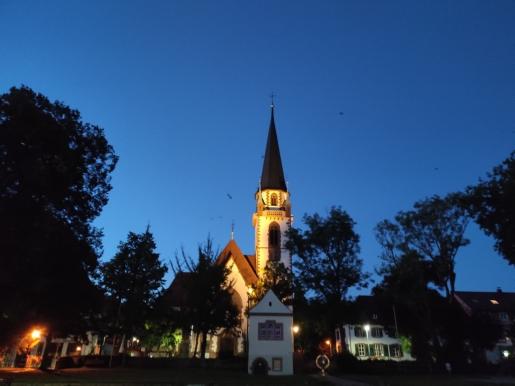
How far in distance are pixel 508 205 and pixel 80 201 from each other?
3050 cm

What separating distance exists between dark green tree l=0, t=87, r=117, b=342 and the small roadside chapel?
13.5 m

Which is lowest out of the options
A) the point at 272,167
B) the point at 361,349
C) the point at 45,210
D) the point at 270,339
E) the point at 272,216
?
the point at 270,339

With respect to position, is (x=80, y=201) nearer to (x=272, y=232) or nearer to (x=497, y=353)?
(x=272, y=232)

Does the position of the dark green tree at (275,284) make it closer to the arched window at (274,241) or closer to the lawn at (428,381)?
the arched window at (274,241)

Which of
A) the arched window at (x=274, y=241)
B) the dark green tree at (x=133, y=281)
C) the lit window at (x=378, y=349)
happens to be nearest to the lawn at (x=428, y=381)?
the dark green tree at (x=133, y=281)

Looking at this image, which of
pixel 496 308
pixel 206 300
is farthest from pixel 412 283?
pixel 496 308

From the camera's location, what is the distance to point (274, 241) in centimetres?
5738

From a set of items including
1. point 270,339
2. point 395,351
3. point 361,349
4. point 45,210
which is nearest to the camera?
point 45,210

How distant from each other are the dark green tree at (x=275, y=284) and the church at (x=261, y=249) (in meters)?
2.75

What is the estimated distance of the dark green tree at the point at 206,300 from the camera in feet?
116

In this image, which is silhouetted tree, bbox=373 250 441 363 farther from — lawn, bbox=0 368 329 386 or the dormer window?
the dormer window

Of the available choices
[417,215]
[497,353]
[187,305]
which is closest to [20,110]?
[187,305]

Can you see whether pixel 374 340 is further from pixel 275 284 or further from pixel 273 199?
pixel 273 199

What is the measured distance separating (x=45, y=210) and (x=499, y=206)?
32231 mm
